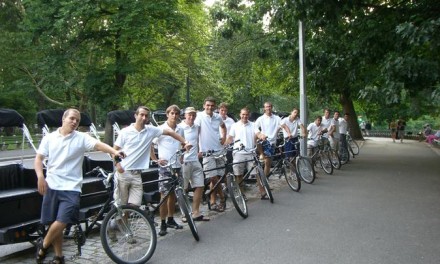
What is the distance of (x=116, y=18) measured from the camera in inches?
825

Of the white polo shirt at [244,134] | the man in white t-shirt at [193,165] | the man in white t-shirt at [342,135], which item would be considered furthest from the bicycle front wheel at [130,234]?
the man in white t-shirt at [342,135]

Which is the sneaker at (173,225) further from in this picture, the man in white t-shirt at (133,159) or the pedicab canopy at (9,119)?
the pedicab canopy at (9,119)

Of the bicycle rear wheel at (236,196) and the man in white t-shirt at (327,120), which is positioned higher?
the man in white t-shirt at (327,120)

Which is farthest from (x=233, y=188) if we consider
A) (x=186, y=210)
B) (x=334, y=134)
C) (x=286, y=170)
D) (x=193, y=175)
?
(x=334, y=134)

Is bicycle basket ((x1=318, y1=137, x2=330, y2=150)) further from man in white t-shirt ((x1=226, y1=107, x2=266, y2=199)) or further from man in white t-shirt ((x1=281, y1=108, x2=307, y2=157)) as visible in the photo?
man in white t-shirt ((x1=226, y1=107, x2=266, y2=199))

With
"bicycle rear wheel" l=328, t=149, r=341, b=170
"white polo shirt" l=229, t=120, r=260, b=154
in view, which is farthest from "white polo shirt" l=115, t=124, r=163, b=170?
"bicycle rear wheel" l=328, t=149, r=341, b=170

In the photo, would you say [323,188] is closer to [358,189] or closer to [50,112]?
[358,189]

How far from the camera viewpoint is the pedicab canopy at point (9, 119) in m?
6.65

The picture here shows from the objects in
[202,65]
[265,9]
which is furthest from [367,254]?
[202,65]

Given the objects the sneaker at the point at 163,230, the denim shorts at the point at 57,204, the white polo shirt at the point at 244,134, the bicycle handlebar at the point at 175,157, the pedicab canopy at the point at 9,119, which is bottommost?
the sneaker at the point at 163,230

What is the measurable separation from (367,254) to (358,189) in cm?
514

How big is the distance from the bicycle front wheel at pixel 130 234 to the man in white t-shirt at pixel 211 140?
2.54 metres

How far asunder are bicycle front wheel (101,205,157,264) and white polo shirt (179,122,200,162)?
1.89 m

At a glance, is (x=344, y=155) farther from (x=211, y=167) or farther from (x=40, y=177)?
(x=40, y=177)
